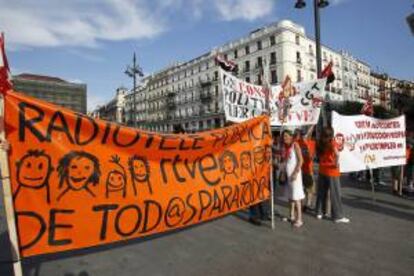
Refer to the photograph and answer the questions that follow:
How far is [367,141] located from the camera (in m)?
8.74

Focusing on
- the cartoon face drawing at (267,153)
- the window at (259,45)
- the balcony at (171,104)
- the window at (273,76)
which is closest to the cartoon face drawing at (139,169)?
the cartoon face drawing at (267,153)

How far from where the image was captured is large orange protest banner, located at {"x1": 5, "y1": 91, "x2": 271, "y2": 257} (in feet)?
12.4

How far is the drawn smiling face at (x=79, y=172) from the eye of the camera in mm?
4133

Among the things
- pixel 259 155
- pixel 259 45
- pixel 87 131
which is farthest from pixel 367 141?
pixel 259 45

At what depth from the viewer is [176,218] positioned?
16.9 feet

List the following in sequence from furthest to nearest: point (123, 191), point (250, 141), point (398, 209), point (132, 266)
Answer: point (398, 209)
point (250, 141)
point (132, 266)
point (123, 191)

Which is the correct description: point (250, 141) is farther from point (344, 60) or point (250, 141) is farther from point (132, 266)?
point (344, 60)

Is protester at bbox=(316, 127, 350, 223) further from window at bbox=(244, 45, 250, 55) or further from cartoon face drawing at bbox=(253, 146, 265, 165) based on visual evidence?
window at bbox=(244, 45, 250, 55)

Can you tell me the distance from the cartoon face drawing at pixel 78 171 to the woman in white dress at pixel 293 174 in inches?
148

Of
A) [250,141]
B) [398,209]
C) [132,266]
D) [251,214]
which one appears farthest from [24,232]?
[398,209]

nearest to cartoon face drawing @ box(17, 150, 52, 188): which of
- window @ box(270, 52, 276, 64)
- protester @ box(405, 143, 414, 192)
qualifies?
protester @ box(405, 143, 414, 192)

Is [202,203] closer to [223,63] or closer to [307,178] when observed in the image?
[307,178]

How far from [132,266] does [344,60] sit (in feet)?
290

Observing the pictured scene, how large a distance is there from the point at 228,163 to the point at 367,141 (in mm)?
3930
